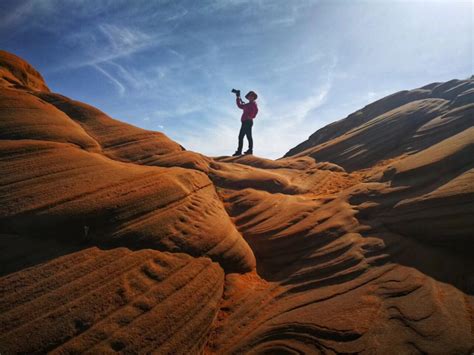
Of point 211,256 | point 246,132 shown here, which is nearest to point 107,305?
point 211,256

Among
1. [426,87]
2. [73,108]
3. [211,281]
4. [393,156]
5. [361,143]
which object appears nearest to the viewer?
[211,281]

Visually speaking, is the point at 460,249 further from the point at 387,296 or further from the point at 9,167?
the point at 9,167

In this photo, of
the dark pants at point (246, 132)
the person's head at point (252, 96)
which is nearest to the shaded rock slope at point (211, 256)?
the dark pants at point (246, 132)

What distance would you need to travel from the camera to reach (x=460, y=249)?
575 centimetres

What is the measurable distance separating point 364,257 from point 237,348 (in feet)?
10.9

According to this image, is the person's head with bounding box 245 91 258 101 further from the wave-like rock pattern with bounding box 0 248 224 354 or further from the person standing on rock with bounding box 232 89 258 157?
the wave-like rock pattern with bounding box 0 248 224 354

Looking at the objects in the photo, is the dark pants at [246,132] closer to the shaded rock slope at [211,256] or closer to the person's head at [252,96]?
the person's head at [252,96]

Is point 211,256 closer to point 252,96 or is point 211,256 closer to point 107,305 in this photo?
point 107,305

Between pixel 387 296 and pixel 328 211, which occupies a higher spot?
pixel 328 211

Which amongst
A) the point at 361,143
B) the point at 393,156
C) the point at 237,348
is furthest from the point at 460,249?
the point at 361,143

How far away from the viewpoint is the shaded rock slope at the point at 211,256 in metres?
4.07

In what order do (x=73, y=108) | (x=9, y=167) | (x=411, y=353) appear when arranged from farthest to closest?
(x=73, y=108)
(x=9, y=167)
(x=411, y=353)

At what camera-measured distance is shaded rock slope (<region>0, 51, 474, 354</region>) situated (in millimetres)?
4066

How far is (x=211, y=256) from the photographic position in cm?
608
